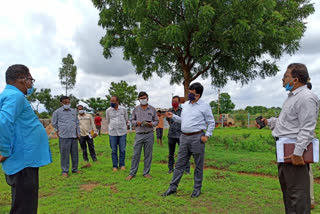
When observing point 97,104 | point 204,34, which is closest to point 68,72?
point 97,104

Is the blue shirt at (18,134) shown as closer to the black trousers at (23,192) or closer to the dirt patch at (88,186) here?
the black trousers at (23,192)

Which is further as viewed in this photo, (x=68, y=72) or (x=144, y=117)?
(x=68, y=72)

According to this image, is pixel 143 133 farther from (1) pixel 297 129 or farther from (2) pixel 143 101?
(1) pixel 297 129

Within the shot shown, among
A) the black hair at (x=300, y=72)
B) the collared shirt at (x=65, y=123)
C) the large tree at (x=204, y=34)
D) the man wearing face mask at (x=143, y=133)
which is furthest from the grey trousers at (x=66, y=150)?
the large tree at (x=204, y=34)

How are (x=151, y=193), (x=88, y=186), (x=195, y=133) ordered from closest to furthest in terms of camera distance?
(x=195, y=133) → (x=151, y=193) → (x=88, y=186)

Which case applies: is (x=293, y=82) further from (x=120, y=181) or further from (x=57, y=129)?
(x=57, y=129)

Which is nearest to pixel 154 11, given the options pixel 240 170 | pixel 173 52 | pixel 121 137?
pixel 173 52

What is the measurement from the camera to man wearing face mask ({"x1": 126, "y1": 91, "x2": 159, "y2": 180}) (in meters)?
5.96

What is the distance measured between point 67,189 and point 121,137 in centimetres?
195

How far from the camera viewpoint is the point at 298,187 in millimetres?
2748

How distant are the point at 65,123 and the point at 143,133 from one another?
206 cm

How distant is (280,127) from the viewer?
294 centimetres

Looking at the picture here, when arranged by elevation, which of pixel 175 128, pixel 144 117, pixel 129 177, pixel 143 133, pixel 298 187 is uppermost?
pixel 144 117

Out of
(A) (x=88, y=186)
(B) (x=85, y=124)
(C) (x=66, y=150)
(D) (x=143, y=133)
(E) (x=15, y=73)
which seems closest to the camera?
(E) (x=15, y=73)
